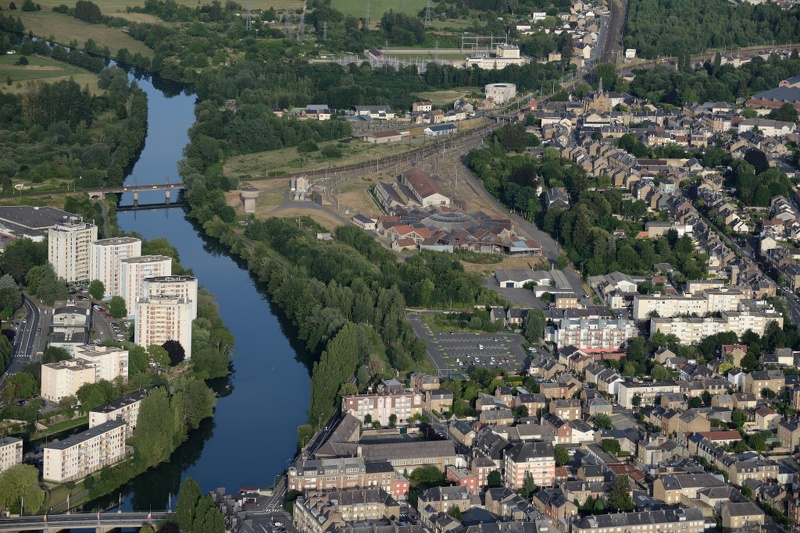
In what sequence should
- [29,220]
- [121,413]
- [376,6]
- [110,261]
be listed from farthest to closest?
[376,6] → [29,220] → [110,261] → [121,413]

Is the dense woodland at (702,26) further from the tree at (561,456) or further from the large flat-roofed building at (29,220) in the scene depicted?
the tree at (561,456)

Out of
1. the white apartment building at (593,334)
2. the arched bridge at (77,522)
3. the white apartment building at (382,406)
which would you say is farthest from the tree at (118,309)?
the arched bridge at (77,522)

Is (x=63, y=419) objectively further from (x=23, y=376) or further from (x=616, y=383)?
(x=616, y=383)

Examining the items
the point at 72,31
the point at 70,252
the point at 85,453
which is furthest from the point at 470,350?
the point at 72,31

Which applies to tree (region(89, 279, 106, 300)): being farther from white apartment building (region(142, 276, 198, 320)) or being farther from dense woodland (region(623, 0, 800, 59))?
dense woodland (region(623, 0, 800, 59))

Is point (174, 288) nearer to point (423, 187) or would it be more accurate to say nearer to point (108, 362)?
point (108, 362)

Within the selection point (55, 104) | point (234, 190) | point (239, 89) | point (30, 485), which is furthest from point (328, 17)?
point (30, 485)

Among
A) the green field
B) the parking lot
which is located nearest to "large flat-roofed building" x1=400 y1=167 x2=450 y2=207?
the parking lot
